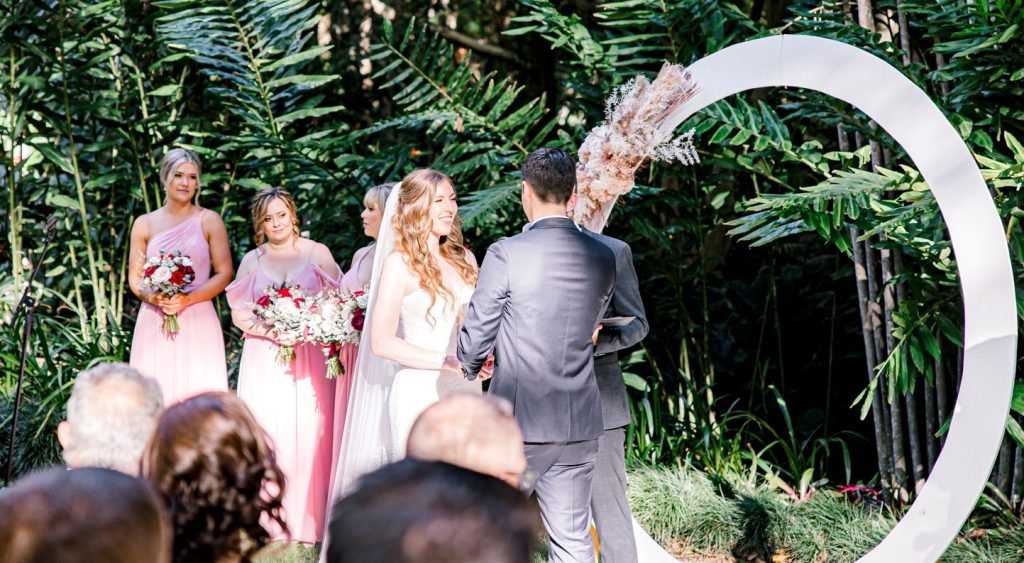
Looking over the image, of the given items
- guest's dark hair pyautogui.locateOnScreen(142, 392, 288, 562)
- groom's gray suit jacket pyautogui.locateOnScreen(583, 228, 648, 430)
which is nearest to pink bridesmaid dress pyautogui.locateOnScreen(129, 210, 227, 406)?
groom's gray suit jacket pyautogui.locateOnScreen(583, 228, 648, 430)

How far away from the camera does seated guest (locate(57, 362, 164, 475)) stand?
109 inches

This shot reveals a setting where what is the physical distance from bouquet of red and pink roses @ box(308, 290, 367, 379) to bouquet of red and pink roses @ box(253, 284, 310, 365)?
0.06 m

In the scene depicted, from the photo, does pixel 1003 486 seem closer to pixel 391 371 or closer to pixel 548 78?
pixel 391 371

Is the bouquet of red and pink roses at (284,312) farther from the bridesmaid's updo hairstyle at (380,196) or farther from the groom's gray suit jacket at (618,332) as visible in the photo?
the groom's gray suit jacket at (618,332)

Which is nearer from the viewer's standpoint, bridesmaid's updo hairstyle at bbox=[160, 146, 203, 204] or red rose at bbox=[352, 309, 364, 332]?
red rose at bbox=[352, 309, 364, 332]

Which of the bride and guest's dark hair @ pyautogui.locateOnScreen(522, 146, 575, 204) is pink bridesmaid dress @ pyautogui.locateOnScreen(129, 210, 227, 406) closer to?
the bride

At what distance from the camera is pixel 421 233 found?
14.6ft

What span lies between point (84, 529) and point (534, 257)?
2133 millimetres

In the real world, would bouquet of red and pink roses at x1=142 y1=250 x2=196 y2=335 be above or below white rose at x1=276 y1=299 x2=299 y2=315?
above

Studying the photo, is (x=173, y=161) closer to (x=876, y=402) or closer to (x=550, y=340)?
(x=550, y=340)

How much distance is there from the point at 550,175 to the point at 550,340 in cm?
61

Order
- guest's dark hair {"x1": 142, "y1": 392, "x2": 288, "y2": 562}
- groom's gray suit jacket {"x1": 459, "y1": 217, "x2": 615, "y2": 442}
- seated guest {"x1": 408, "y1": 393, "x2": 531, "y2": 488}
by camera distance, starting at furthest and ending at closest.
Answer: groom's gray suit jacket {"x1": 459, "y1": 217, "x2": 615, "y2": 442} → guest's dark hair {"x1": 142, "y1": 392, "x2": 288, "y2": 562} → seated guest {"x1": 408, "y1": 393, "x2": 531, "y2": 488}

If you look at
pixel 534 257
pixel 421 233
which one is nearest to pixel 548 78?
pixel 421 233

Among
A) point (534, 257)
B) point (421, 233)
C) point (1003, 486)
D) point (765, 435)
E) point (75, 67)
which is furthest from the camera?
point (75, 67)
